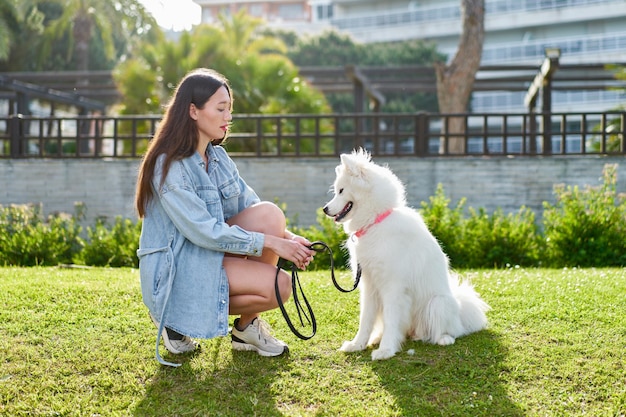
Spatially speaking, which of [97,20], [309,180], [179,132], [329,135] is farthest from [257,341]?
[97,20]

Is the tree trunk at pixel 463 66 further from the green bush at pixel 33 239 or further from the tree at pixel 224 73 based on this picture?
the green bush at pixel 33 239

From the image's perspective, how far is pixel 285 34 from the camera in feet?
164

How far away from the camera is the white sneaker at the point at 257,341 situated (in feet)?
13.9

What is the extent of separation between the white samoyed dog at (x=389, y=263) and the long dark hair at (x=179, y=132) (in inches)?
35.0

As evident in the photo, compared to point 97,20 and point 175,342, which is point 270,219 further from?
point 97,20

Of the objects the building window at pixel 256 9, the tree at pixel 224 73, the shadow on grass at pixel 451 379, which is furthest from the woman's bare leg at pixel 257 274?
the building window at pixel 256 9

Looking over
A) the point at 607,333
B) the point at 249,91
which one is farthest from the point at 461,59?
the point at 607,333

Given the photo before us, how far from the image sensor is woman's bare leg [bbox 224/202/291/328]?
12.5 ft

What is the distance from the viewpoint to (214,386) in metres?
3.79

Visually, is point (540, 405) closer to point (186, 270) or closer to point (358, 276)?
point (358, 276)

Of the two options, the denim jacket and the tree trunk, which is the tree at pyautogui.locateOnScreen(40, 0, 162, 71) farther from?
the denim jacket

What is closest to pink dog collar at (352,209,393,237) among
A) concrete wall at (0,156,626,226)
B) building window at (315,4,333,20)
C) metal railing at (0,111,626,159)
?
concrete wall at (0,156,626,226)

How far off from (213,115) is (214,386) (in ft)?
4.89

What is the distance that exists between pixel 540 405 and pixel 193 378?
1874 millimetres
